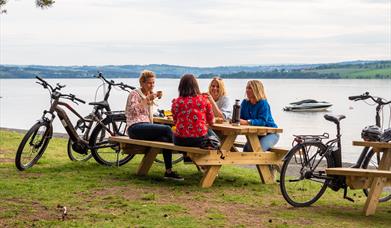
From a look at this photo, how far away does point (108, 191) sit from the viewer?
9023 mm

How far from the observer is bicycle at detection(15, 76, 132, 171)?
10.8m

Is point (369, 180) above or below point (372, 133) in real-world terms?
below

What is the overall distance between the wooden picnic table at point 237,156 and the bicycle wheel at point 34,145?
8.66 ft

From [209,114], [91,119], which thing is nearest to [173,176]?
[209,114]

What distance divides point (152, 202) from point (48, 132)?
10.9 ft

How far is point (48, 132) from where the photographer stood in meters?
11.0

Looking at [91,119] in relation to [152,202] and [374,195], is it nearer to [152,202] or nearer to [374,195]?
[152,202]

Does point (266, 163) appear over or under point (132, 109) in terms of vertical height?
under

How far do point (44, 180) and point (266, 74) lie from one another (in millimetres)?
168667

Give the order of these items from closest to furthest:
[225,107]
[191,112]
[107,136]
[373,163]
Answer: [373,163]
[191,112]
[225,107]
[107,136]

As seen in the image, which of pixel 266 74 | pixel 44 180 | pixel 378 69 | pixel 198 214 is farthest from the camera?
pixel 266 74

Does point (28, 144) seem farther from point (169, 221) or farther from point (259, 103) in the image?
point (169, 221)

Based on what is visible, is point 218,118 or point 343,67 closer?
point 218,118

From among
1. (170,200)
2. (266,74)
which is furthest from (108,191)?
(266,74)
